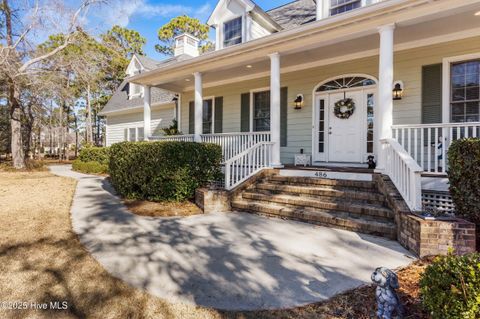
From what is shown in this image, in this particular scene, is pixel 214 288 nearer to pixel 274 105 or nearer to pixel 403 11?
pixel 274 105

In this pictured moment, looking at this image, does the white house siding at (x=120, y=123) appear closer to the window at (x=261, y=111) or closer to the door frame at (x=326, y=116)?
the window at (x=261, y=111)

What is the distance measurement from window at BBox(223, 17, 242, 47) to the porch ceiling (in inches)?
46.6

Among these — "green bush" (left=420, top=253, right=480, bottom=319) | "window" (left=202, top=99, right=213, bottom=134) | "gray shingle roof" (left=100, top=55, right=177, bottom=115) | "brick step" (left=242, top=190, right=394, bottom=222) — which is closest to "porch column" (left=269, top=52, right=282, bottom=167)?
"brick step" (left=242, top=190, right=394, bottom=222)

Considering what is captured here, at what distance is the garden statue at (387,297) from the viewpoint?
7.34ft

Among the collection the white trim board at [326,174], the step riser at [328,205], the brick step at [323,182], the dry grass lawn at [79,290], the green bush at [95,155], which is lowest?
the dry grass lawn at [79,290]

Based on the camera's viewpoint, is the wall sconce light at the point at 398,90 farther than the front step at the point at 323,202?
Yes

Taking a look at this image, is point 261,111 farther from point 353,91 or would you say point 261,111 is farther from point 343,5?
point 343,5

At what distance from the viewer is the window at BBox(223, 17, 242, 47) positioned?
31.1 ft

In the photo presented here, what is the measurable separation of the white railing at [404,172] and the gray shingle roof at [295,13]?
17.0 feet

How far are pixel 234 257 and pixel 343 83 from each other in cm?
617

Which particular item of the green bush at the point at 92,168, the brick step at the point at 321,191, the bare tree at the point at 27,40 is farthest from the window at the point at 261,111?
the bare tree at the point at 27,40

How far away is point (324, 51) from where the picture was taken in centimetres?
722

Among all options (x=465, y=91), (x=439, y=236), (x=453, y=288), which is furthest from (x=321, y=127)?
(x=453, y=288)

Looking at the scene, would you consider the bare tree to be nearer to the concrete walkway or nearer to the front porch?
the front porch
